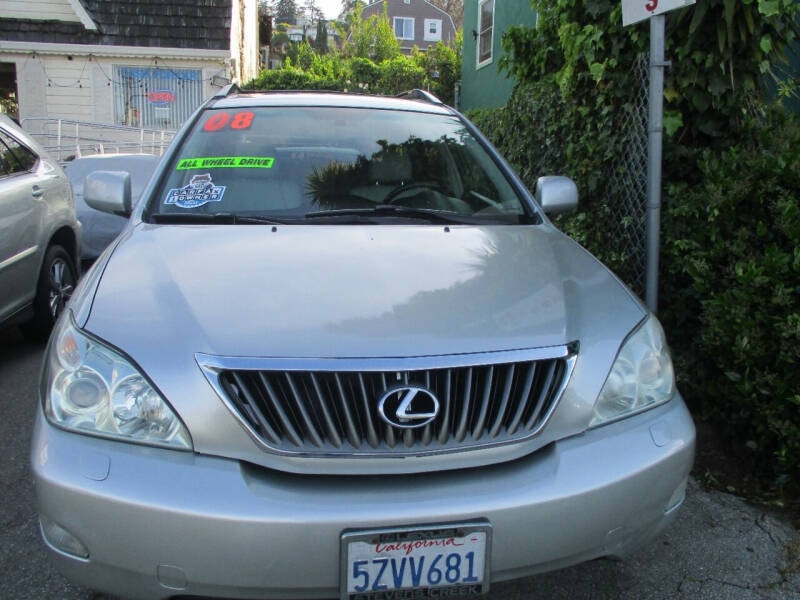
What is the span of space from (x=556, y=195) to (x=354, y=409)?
1.74 meters

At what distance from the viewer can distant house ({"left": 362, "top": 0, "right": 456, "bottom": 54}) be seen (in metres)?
55.7

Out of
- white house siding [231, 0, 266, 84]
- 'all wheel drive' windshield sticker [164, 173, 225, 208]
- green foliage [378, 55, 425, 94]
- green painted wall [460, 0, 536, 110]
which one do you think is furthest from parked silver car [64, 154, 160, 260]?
green foliage [378, 55, 425, 94]

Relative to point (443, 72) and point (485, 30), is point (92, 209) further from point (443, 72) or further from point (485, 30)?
point (443, 72)

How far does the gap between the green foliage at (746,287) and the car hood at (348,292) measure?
2.45ft

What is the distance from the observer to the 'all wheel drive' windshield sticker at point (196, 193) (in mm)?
2830

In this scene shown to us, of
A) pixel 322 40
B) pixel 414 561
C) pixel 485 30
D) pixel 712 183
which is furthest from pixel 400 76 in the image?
pixel 322 40

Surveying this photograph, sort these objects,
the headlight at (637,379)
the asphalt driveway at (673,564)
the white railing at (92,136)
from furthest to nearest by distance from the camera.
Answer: the white railing at (92,136), the asphalt driveway at (673,564), the headlight at (637,379)

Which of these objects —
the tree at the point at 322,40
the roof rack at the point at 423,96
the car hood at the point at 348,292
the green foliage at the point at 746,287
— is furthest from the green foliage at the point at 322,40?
the car hood at the point at 348,292

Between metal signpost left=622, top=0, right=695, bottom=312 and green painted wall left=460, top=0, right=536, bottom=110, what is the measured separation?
7049 mm

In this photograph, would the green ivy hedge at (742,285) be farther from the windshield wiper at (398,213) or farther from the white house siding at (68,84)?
the white house siding at (68,84)

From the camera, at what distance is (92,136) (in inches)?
590

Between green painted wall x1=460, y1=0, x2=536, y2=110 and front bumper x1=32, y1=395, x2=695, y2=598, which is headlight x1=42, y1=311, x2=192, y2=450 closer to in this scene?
front bumper x1=32, y1=395, x2=695, y2=598

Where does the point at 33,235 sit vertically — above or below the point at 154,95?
below

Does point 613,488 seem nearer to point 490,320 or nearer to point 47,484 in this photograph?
point 490,320
